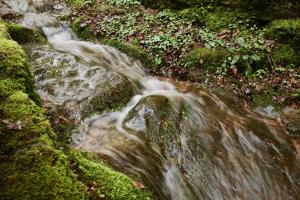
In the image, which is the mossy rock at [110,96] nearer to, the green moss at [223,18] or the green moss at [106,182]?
the green moss at [106,182]

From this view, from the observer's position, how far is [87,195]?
272 centimetres

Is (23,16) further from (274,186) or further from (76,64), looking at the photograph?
(274,186)

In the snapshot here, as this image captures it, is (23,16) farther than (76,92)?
Yes

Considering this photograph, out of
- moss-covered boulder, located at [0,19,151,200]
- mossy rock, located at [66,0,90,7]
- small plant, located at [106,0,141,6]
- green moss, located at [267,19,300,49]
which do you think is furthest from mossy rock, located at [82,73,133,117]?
mossy rock, located at [66,0,90,7]

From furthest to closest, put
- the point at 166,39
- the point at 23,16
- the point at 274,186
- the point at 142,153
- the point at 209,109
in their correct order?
1. the point at 23,16
2. the point at 166,39
3. the point at 209,109
4. the point at 274,186
5. the point at 142,153

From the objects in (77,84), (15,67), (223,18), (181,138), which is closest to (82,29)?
(77,84)

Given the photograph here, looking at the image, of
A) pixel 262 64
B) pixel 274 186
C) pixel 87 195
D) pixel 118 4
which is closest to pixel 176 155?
pixel 274 186

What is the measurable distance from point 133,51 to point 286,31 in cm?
377

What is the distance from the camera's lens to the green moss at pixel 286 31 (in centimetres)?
812

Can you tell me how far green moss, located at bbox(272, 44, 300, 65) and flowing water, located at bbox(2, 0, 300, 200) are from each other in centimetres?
171

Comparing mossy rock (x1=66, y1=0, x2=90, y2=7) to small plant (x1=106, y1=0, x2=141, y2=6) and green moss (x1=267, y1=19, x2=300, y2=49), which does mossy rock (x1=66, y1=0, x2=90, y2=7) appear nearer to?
small plant (x1=106, y1=0, x2=141, y2=6)

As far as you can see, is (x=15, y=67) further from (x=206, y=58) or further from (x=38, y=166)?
(x=206, y=58)

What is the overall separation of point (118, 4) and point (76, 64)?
445 centimetres

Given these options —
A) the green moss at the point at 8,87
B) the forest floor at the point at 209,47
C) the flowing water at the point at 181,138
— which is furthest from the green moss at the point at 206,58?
the green moss at the point at 8,87
